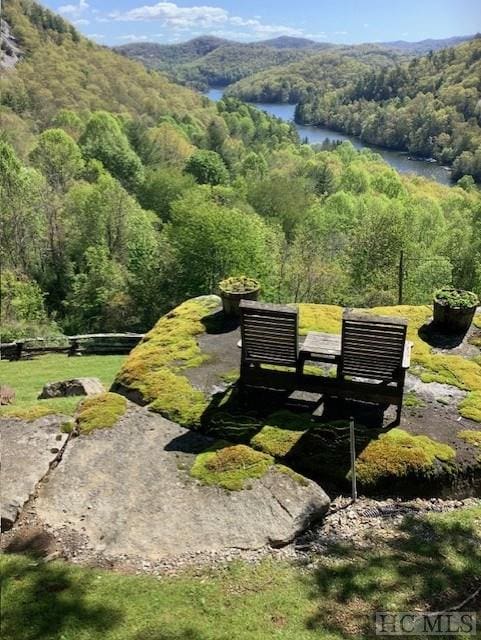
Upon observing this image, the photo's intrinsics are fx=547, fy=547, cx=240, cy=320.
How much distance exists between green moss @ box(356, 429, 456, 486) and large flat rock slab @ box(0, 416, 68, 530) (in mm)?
4667

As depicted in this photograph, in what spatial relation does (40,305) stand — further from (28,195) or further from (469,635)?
(469,635)

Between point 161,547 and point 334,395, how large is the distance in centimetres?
399

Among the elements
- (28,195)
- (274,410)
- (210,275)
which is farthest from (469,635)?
(28,195)

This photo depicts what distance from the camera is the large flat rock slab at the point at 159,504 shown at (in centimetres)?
672

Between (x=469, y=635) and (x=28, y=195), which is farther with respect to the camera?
(x=28, y=195)

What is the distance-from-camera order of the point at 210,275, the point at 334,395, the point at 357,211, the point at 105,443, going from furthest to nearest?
the point at 357,211 → the point at 210,275 → the point at 334,395 → the point at 105,443

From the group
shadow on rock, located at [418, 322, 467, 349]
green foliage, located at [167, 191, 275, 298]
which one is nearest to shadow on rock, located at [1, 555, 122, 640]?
shadow on rock, located at [418, 322, 467, 349]

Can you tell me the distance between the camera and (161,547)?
6.57m

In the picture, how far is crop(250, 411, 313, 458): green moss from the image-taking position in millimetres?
8500

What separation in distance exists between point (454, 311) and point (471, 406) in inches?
142

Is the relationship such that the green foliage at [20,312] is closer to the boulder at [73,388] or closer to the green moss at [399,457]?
the boulder at [73,388]

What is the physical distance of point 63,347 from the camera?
20.2 m

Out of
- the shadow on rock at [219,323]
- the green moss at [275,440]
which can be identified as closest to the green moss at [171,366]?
the shadow on rock at [219,323]

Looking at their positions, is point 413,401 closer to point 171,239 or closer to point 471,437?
point 471,437
